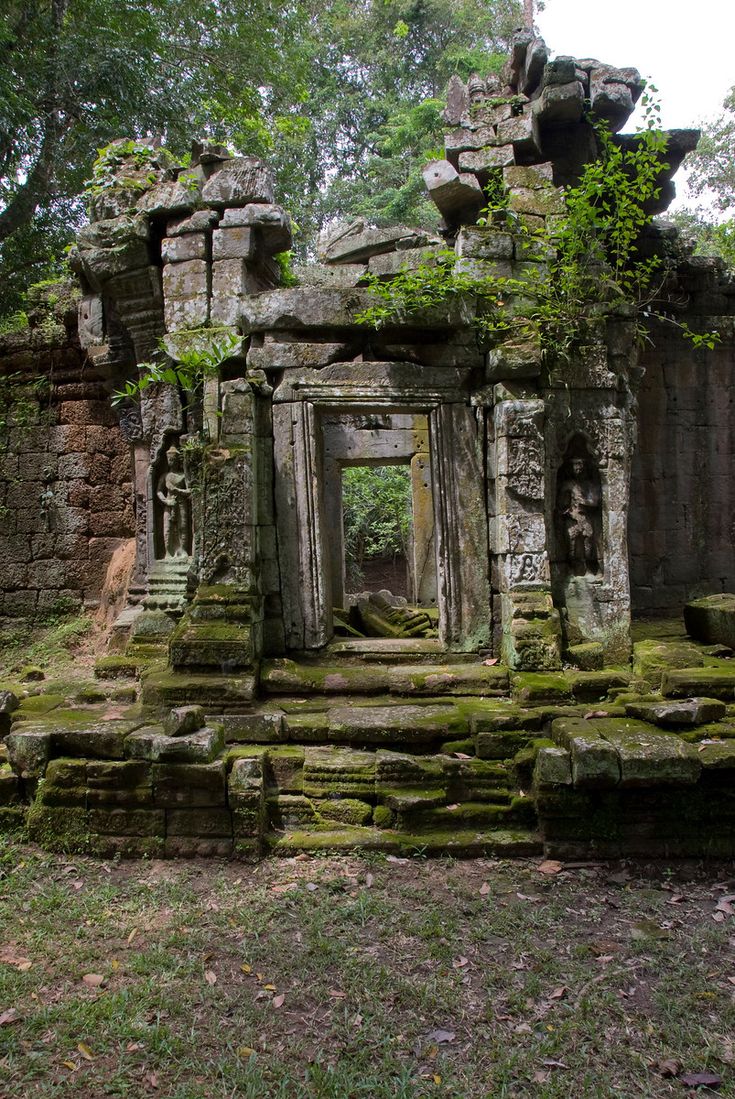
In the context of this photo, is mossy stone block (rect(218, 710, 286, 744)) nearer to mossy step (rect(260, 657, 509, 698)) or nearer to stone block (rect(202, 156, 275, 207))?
mossy step (rect(260, 657, 509, 698))

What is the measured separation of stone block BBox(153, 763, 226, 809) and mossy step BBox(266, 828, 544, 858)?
42 centimetres

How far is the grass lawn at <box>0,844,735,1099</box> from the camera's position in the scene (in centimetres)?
267

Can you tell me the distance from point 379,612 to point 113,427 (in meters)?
4.07

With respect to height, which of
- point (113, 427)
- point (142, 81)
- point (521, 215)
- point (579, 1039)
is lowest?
point (579, 1039)

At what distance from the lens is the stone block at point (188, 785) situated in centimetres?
433

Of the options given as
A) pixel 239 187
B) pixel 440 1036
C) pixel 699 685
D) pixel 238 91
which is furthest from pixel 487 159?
pixel 238 91

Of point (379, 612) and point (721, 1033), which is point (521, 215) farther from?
point (721, 1033)

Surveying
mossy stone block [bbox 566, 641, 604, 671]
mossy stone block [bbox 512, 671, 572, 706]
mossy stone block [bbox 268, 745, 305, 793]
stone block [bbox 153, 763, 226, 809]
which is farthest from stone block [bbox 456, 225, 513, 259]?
stone block [bbox 153, 763, 226, 809]

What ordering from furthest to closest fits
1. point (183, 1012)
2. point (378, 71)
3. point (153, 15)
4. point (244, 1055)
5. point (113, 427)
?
point (378, 71), point (153, 15), point (113, 427), point (183, 1012), point (244, 1055)

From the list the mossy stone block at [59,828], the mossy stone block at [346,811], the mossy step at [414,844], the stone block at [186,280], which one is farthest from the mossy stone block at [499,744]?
the stone block at [186,280]

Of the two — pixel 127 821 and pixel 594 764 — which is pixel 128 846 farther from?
pixel 594 764

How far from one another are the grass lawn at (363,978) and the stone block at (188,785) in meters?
0.34

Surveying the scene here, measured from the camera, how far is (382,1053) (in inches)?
110

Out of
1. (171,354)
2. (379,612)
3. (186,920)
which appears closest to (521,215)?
(171,354)
